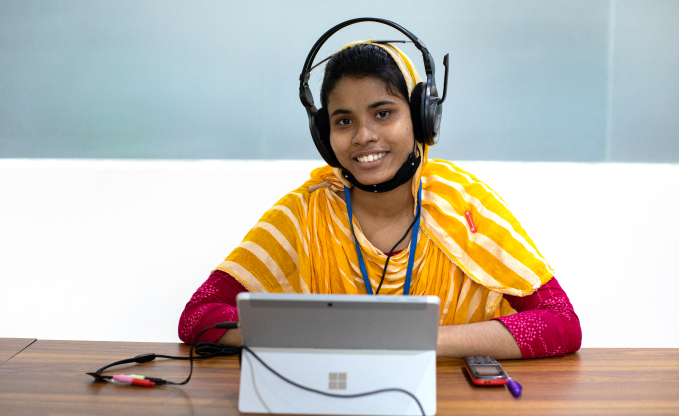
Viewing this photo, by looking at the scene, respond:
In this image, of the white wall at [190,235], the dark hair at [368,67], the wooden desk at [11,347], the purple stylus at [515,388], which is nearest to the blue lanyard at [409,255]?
the dark hair at [368,67]

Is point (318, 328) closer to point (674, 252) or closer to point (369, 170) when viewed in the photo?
point (369, 170)

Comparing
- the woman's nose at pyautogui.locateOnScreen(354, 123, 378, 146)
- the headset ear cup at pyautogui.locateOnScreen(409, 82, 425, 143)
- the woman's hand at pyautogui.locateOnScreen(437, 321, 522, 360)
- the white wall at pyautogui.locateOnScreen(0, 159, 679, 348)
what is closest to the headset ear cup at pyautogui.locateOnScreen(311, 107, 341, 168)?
the woman's nose at pyautogui.locateOnScreen(354, 123, 378, 146)

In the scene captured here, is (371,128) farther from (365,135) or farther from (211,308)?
(211,308)

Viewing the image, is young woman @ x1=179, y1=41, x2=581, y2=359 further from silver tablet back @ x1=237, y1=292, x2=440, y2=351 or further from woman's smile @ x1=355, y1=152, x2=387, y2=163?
silver tablet back @ x1=237, y1=292, x2=440, y2=351

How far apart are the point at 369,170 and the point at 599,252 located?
1119 millimetres

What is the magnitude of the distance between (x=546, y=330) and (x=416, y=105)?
1.93 ft

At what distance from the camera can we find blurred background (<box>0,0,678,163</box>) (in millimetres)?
2016

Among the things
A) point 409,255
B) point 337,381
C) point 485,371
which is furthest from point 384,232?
point 337,381

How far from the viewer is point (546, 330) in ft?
3.33

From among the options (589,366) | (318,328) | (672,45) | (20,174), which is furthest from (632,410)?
(20,174)

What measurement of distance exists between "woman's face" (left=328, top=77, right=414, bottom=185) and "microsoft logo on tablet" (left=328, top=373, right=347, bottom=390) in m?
0.62

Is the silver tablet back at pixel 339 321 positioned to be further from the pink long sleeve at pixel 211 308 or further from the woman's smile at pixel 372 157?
the woman's smile at pixel 372 157

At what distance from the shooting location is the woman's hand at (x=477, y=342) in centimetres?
96

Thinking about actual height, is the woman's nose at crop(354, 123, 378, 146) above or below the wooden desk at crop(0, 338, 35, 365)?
above
